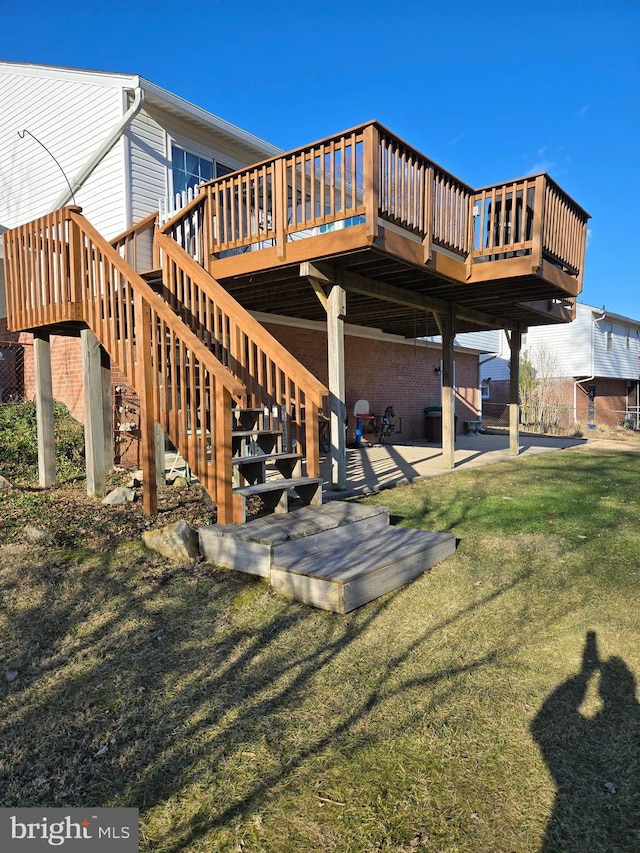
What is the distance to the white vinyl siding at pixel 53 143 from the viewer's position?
8797 mm

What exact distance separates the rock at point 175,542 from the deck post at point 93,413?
A: 200 centimetres

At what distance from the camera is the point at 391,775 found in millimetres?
1938

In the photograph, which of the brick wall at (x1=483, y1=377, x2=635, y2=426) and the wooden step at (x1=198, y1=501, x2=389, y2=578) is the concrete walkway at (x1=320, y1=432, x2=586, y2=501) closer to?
the wooden step at (x1=198, y1=501, x2=389, y2=578)

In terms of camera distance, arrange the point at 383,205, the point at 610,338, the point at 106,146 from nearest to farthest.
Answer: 1. the point at 383,205
2. the point at 106,146
3. the point at 610,338

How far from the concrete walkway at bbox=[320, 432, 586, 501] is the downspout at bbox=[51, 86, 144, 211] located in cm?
616

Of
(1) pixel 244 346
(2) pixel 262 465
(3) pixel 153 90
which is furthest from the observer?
(3) pixel 153 90

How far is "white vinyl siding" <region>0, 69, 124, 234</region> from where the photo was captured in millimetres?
8797

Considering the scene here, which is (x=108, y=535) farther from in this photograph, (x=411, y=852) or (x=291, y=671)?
(x=411, y=852)

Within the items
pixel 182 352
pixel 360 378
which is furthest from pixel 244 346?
pixel 360 378

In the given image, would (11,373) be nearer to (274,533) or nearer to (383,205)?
(383,205)

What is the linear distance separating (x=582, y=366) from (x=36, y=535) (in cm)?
2517

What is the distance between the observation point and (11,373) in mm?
9656

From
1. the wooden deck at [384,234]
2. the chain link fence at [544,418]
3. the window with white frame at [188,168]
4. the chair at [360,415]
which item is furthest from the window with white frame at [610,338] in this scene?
the window with white frame at [188,168]

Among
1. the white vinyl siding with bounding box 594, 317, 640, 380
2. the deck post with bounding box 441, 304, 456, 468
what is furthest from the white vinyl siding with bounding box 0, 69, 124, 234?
the white vinyl siding with bounding box 594, 317, 640, 380
